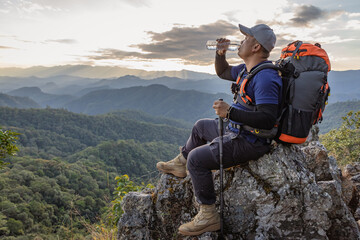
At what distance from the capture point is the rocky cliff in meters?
3.27

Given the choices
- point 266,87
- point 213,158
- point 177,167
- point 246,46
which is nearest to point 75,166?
point 177,167

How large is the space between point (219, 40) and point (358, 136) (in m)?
13.7

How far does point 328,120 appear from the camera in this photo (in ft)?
577

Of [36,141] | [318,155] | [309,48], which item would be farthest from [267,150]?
[36,141]

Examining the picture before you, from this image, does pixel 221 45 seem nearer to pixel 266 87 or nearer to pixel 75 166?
pixel 266 87

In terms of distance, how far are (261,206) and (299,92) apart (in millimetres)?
1556

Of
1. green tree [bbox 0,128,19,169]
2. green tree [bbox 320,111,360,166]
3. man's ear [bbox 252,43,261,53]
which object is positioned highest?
man's ear [bbox 252,43,261,53]

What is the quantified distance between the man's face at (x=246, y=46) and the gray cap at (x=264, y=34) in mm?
75

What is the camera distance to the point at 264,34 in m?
3.27

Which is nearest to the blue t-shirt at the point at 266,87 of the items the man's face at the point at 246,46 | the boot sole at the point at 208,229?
the man's face at the point at 246,46

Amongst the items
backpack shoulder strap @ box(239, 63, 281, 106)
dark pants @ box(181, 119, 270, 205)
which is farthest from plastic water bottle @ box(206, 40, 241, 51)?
dark pants @ box(181, 119, 270, 205)

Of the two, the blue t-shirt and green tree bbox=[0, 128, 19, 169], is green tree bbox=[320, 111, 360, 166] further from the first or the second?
green tree bbox=[0, 128, 19, 169]

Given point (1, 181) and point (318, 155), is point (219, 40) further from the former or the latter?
point (1, 181)

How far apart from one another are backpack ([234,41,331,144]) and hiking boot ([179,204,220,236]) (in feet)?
3.89
